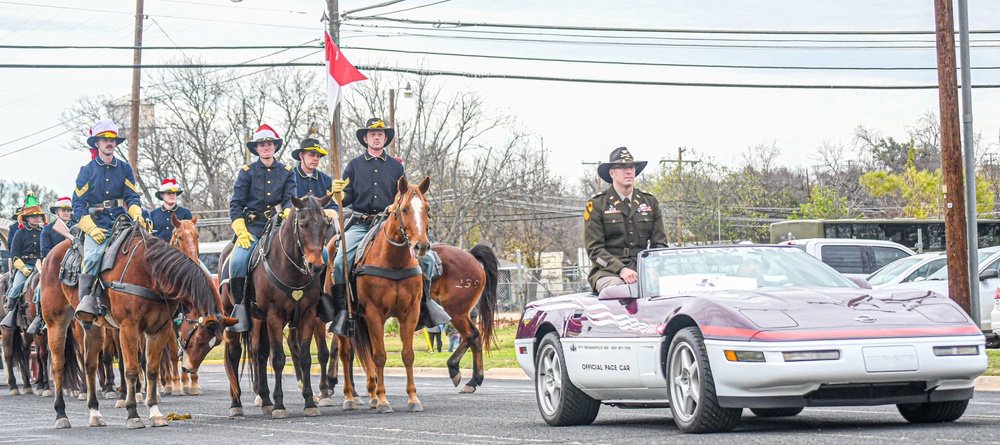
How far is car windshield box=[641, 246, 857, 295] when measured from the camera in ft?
31.6

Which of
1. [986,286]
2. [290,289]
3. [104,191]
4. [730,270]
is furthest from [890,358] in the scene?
[986,286]

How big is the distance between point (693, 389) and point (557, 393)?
2.00 metres

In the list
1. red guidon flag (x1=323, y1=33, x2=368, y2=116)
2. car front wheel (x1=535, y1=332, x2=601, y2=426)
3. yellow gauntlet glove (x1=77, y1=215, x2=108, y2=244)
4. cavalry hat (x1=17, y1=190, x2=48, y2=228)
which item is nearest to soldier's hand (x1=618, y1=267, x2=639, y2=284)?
car front wheel (x1=535, y1=332, x2=601, y2=426)

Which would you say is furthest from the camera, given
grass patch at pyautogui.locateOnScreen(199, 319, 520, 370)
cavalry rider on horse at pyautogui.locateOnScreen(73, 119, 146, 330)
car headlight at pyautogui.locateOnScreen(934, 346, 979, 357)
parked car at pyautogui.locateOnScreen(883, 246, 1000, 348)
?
grass patch at pyautogui.locateOnScreen(199, 319, 520, 370)

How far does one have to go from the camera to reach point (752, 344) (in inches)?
323

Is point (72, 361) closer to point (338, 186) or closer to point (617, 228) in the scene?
point (338, 186)

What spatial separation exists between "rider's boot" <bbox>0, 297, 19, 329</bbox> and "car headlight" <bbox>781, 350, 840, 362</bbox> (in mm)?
15850

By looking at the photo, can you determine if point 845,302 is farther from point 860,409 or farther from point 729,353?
point 860,409

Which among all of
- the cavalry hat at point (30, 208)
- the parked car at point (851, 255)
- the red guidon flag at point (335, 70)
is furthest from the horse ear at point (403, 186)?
the parked car at point (851, 255)

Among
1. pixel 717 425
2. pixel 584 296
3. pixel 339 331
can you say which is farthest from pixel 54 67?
pixel 717 425

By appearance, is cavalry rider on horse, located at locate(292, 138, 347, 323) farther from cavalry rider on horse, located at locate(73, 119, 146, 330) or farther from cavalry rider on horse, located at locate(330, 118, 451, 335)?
cavalry rider on horse, located at locate(73, 119, 146, 330)

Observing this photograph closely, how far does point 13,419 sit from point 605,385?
800cm

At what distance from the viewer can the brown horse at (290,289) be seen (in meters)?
12.9

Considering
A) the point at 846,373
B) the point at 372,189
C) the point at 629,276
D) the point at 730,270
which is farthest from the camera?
the point at 372,189
